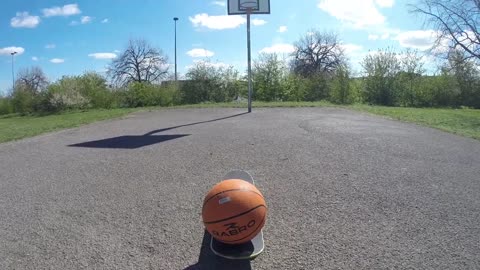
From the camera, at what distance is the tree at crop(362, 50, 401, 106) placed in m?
27.9

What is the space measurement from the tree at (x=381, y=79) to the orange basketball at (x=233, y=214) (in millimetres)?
26411

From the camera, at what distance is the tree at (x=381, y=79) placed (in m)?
27.9

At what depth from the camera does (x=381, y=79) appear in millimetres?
28062

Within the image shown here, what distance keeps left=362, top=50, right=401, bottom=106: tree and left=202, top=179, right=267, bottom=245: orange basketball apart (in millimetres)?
26411

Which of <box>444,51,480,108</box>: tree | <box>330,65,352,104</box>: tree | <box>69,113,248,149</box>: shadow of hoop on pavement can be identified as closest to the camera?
<box>69,113,248,149</box>: shadow of hoop on pavement

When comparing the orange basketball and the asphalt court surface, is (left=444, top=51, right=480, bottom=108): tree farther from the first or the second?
the orange basketball

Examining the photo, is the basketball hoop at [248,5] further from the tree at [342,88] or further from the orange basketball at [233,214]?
the orange basketball at [233,214]

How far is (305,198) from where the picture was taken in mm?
5039

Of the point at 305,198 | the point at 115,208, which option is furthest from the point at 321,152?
the point at 115,208

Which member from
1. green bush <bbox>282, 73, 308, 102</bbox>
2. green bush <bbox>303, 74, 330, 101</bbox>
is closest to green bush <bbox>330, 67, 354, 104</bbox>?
green bush <bbox>303, 74, 330, 101</bbox>

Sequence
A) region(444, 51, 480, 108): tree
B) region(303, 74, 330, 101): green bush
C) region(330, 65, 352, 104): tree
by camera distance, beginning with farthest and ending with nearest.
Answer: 1. region(444, 51, 480, 108): tree
2. region(303, 74, 330, 101): green bush
3. region(330, 65, 352, 104): tree

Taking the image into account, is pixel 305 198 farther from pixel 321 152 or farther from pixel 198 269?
pixel 321 152

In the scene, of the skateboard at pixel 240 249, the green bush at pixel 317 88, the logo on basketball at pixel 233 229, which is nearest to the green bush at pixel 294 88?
the green bush at pixel 317 88

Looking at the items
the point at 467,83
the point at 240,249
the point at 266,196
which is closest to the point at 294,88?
the point at 467,83
